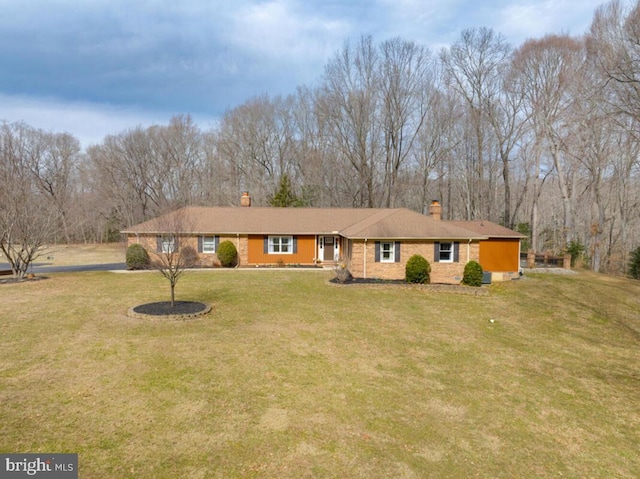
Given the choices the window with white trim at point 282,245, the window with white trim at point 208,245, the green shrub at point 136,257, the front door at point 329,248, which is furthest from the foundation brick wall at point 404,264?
the green shrub at point 136,257

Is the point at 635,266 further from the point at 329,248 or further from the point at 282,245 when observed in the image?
the point at 282,245

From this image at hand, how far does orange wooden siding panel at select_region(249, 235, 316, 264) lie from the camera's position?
24.3 meters

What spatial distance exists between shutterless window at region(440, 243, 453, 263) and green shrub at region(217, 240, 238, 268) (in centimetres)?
1295

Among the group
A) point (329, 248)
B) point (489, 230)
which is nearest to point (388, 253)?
point (329, 248)

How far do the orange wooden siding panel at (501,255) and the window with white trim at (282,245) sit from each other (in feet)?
40.2

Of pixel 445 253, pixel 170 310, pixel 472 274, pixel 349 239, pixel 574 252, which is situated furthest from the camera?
pixel 574 252

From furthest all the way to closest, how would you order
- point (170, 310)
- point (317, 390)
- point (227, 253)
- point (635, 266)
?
point (635, 266)
point (227, 253)
point (170, 310)
point (317, 390)

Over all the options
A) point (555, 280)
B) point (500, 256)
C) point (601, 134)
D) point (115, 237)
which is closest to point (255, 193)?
point (115, 237)

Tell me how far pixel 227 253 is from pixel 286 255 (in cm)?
393

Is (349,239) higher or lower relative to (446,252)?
higher

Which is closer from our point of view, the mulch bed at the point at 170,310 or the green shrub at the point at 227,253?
the mulch bed at the point at 170,310

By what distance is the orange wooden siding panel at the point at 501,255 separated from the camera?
22.0 m

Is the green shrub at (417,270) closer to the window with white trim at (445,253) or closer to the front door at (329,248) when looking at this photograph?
the window with white trim at (445,253)

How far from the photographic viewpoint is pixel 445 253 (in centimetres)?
1992
